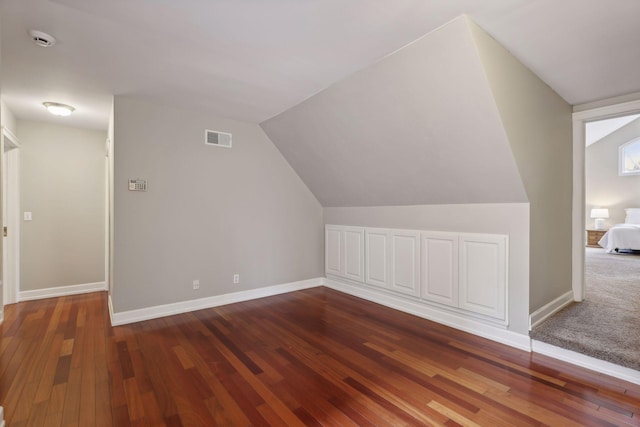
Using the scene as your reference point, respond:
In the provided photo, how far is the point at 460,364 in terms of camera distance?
246cm

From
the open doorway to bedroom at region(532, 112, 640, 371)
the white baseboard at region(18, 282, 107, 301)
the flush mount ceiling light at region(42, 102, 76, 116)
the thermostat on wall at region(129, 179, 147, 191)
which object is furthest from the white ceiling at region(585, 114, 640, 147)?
the white baseboard at region(18, 282, 107, 301)

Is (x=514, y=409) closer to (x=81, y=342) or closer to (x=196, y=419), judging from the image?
(x=196, y=419)

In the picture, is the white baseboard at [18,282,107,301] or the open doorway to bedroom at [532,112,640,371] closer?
the open doorway to bedroom at [532,112,640,371]

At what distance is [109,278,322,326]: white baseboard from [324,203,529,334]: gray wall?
69.5 inches

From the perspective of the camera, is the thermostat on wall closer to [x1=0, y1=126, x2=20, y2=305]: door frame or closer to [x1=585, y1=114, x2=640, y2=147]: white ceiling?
[x1=0, y1=126, x2=20, y2=305]: door frame

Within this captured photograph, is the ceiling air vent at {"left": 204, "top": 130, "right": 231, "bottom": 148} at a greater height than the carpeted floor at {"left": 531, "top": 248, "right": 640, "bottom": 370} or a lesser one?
greater

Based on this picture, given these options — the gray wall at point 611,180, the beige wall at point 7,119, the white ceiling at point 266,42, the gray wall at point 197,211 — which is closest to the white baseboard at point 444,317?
the gray wall at point 197,211

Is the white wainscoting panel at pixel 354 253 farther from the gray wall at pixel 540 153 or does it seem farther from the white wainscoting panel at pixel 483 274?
the gray wall at pixel 540 153

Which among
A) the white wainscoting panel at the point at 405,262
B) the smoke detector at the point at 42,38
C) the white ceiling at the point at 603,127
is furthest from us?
the white ceiling at the point at 603,127

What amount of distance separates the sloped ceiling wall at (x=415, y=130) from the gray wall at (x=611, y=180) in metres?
8.05

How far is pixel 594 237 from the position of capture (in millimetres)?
8609

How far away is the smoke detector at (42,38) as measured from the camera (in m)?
2.14

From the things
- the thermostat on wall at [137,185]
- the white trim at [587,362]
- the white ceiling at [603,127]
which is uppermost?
the white ceiling at [603,127]

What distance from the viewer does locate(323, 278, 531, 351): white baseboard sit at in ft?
9.16
